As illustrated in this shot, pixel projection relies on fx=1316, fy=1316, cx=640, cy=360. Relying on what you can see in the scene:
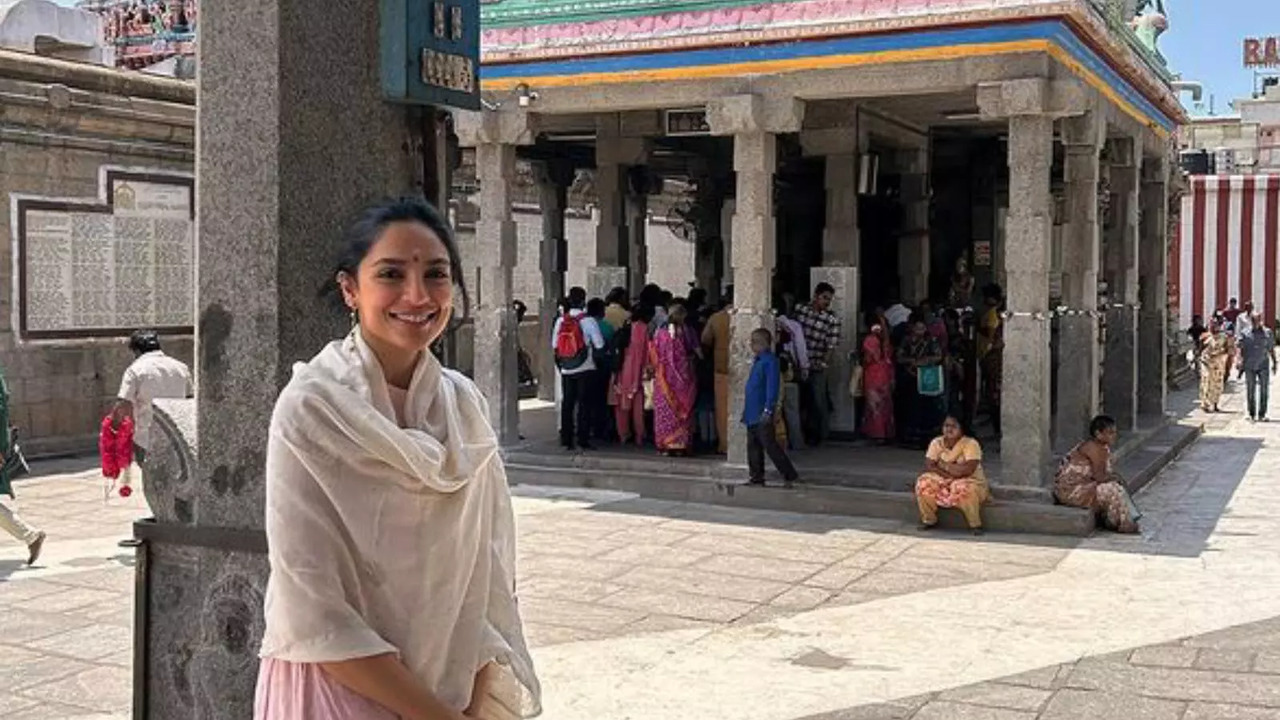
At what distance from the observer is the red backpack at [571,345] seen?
13.0 m

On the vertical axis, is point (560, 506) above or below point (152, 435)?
below

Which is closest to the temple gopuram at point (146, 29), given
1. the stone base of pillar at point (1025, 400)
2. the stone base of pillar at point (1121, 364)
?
the stone base of pillar at point (1121, 364)

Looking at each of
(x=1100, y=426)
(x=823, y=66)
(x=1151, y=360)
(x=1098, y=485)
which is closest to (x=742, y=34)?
(x=823, y=66)

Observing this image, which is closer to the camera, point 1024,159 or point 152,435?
point 152,435

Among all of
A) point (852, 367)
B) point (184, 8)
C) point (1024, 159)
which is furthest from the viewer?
point (184, 8)

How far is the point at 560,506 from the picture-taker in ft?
37.0

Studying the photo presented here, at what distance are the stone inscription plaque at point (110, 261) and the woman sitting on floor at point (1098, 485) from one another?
8986 mm

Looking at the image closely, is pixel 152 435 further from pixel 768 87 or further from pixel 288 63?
pixel 768 87

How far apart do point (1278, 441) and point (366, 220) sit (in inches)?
637

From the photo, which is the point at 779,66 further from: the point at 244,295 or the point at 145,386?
the point at 244,295

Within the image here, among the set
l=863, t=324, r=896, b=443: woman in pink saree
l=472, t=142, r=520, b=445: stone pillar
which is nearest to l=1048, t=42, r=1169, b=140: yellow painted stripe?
l=863, t=324, r=896, b=443: woman in pink saree

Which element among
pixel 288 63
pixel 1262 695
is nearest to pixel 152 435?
pixel 288 63

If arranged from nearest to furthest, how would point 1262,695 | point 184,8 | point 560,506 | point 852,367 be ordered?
point 1262,695
point 560,506
point 852,367
point 184,8

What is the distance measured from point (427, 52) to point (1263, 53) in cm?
5870
